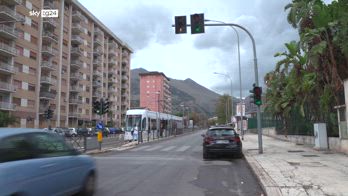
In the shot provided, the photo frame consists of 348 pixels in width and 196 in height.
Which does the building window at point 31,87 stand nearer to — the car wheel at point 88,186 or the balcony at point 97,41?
the balcony at point 97,41

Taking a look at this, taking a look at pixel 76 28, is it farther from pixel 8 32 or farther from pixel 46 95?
pixel 8 32

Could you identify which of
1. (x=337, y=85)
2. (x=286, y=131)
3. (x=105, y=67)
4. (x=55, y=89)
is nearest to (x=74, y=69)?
→ (x=55, y=89)

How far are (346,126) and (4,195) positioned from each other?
17675 millimetres

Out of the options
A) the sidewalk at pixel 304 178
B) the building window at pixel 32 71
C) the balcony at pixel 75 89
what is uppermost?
the building window at pixel 32 71

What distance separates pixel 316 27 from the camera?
2223 cm

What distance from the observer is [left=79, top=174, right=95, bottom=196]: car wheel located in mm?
9312

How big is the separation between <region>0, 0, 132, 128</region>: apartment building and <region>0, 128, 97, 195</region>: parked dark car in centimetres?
4139

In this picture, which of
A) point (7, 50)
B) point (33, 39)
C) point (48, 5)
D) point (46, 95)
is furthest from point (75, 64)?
point (7, 50)

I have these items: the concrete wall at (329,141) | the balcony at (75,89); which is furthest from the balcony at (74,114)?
the concrete wall at (329,141)

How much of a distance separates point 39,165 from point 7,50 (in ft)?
196

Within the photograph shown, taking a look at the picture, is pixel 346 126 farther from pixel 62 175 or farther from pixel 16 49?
pixel 16 49

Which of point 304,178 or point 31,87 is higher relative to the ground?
point 31,87

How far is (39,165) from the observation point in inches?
286

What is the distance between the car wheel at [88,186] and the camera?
931 cm
